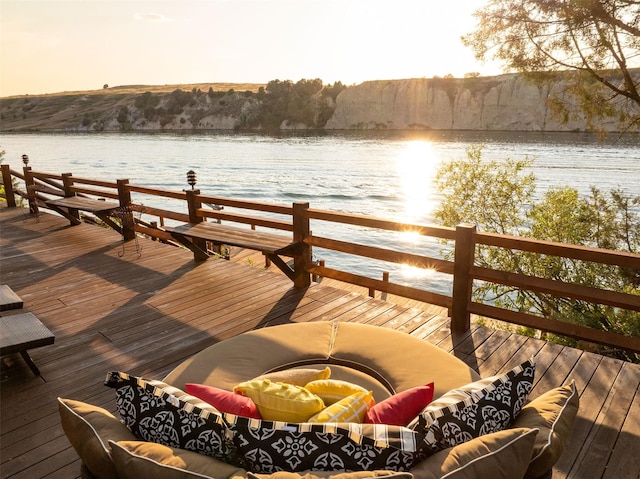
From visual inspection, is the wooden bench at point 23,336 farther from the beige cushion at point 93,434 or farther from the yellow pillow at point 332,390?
the yellow pillow at point 332,390

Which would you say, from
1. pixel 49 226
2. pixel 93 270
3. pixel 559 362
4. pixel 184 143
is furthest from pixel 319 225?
pixel 184 143

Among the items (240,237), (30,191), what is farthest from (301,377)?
(30,191)

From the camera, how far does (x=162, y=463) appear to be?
4.32 ft

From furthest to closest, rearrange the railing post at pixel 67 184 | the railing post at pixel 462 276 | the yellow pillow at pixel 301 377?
the railing post at pixel 67 184
the railing post at pixel 462 276
the yellow pillow at pixel 301 377

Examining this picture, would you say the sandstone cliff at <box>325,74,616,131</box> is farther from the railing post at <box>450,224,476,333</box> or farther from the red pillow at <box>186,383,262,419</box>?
the red pillow at <box>186,383,262,419</box>

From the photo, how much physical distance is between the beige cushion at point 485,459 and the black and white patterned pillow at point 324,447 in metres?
0.06

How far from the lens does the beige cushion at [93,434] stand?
1447mm

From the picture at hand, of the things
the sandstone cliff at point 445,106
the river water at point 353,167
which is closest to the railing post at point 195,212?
the river water at point 353,167

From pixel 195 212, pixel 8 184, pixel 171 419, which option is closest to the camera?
pixel 171 419

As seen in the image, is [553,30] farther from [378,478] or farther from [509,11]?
[378,478]

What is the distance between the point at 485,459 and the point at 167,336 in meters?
3.50

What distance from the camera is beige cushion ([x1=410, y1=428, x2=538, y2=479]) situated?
4.18 feet

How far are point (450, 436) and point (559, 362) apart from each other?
2.61 m

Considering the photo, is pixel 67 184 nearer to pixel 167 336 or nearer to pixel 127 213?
pixel 127 213
